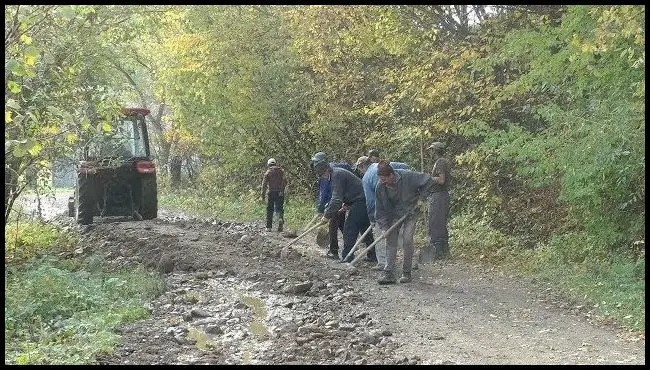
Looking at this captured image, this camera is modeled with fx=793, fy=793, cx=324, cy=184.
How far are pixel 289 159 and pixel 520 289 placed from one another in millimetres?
12221

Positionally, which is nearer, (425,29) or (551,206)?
(551,206)

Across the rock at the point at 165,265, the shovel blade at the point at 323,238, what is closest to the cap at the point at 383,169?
the rock at the point at 165,265

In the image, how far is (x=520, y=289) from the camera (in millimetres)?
9812

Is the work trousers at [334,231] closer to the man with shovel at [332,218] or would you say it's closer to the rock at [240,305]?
the man with shovel at [332,218]

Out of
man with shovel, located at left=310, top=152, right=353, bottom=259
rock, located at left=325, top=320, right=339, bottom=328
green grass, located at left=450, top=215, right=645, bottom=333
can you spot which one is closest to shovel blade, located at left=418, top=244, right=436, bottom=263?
green grass, located at left=450, top=215, right=645, bottom=333

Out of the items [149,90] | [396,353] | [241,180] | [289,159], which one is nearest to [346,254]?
[396,353]

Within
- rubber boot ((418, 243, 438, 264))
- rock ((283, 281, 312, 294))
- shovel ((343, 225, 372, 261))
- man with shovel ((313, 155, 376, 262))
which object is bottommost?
rock ((283, 281, 312, 294))

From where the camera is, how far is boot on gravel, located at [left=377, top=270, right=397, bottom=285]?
9930mm

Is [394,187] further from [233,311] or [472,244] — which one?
[472,244]

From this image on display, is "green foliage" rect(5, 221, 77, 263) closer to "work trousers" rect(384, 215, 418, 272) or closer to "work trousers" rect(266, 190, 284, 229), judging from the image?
"work trousers" rect(266, 190, 284, 229)

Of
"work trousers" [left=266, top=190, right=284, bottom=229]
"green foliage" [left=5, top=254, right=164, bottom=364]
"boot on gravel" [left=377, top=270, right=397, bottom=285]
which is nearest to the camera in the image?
"green foliage" [left=5, top=254, right=164, bottom=364]

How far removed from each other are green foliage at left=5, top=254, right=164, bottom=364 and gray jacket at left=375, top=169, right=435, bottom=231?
114 inches

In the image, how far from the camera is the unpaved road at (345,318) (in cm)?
668

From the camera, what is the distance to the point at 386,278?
32.6 ft
